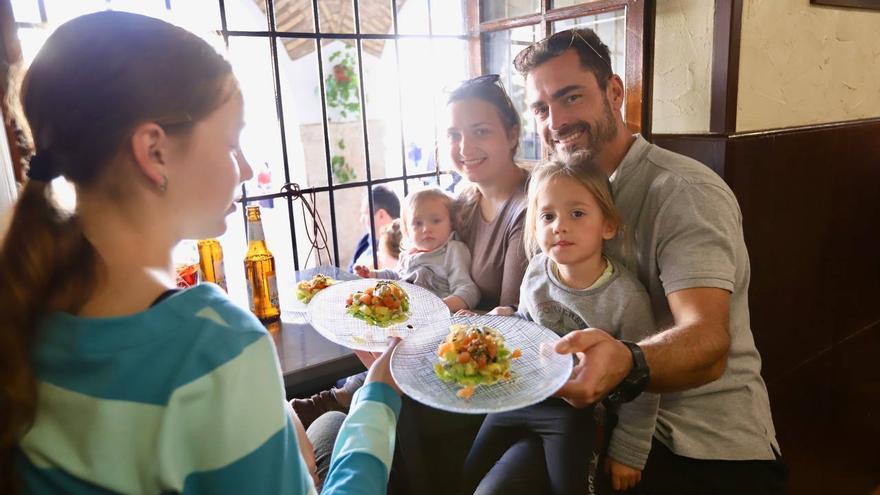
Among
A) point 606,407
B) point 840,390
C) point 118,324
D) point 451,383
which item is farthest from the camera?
point 840,390

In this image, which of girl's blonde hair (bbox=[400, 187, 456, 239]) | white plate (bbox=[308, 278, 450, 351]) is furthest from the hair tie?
girl's blonde hair (bbox=[400, 187, 456, 239])

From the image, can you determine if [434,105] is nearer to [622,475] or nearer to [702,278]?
[702,278]

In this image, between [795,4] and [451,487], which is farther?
[795,4]

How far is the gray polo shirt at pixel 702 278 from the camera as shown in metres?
1.24

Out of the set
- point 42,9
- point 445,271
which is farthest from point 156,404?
point 42,9

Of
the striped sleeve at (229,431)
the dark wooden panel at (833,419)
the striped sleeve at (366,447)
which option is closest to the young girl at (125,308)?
the striped sleeve at (229,431)

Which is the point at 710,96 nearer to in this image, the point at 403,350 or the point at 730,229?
the point at 730,229

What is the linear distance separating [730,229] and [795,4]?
1.10 m

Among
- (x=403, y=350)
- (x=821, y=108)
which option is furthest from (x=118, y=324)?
(x=821, y=108)

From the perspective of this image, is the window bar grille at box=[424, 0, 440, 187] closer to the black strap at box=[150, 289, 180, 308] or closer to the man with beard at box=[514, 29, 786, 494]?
the man with beard at box=[514, 29, 786, 494]

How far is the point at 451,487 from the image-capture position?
162 cm

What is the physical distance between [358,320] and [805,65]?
1.72 m

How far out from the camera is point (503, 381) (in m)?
1.20

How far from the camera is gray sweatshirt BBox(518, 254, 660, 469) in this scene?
4.12 ft
